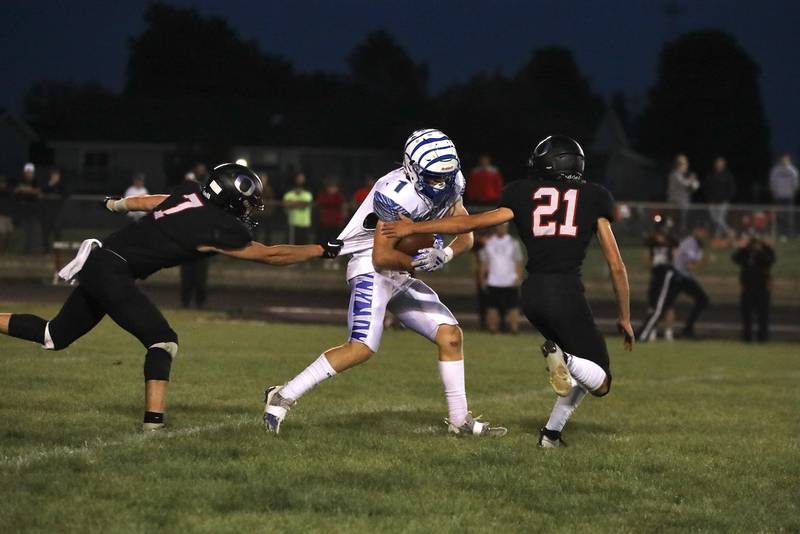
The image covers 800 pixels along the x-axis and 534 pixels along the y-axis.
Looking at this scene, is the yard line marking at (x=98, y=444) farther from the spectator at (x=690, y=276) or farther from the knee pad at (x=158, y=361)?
the spectator at (x=690, y=276)

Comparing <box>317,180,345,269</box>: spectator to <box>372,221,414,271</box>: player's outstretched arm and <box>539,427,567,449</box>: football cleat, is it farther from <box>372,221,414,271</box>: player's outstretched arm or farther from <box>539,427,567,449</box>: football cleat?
<box>539,427,567,449</box>: football cleat

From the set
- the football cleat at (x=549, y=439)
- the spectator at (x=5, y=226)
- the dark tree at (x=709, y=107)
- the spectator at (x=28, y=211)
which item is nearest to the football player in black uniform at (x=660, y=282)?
the spectator at (x=28, y=211)

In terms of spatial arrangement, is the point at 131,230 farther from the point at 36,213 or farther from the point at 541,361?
the point at 36,213

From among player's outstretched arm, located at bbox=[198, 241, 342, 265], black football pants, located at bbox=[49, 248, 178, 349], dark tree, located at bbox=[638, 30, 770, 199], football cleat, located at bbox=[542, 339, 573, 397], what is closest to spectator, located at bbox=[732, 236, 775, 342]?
football cleat, located at bbox=[542, 339, 573, 397]

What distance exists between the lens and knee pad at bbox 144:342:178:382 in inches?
312

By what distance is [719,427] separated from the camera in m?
9.62

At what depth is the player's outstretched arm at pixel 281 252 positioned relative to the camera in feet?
25.5

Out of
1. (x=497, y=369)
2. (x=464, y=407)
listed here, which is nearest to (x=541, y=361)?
(x=497, y=369)

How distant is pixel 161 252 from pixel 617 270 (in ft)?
9.06

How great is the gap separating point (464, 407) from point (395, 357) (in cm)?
622

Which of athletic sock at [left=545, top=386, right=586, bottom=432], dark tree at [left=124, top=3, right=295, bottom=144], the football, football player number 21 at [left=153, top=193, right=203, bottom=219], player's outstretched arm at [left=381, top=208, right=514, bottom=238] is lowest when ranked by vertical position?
athletic sock at [left=545, top=386, right=586, bottom=432]

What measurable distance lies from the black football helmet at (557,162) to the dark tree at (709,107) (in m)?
64.8

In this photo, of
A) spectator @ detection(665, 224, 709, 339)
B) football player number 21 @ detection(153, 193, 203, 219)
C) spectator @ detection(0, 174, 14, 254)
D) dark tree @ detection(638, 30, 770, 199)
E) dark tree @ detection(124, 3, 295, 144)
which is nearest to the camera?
football player number 21 @ detection(153, 193, 203, 219)

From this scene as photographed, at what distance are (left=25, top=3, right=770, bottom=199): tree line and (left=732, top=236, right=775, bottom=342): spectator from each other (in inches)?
1380
